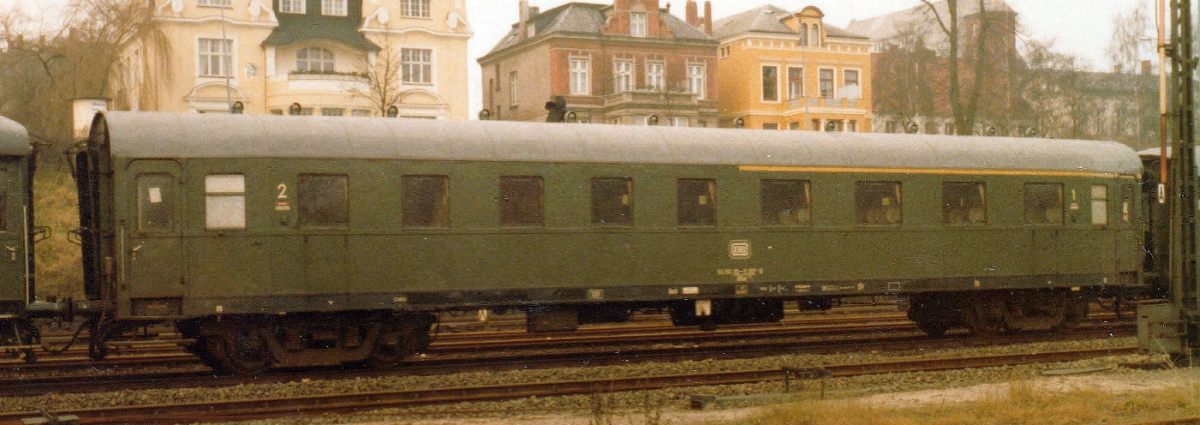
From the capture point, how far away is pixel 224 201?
14375 mm

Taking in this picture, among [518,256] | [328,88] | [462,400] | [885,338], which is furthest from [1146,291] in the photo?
[328,88]

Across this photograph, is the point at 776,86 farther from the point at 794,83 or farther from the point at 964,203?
the point at 964,203

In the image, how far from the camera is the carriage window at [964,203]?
18.5 m

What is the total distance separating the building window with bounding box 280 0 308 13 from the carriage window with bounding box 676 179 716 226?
34023 millimetres

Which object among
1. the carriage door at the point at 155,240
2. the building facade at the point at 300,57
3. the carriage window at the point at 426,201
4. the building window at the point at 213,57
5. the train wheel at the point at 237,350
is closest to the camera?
the carriage door at the point at 155,240

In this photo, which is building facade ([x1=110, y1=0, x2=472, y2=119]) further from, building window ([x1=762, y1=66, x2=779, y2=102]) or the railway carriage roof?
the railway carriage roof

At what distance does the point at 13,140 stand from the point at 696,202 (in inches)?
336

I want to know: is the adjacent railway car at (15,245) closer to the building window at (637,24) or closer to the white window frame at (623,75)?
the white window frame at (623,75)

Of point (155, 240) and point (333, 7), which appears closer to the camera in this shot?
point (155, 240)

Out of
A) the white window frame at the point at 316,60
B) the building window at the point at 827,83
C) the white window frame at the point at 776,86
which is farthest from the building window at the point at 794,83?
the white window frame at the point at 316,60

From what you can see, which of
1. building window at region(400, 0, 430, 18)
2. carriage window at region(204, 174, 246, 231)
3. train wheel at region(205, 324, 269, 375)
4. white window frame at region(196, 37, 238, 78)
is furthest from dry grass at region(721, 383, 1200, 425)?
building window at region(400, 0, 430, 18)

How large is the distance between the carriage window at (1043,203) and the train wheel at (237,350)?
38.2 feet

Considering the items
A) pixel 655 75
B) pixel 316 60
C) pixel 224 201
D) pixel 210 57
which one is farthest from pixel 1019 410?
pixel 655 75

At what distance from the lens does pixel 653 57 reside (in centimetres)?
5491
